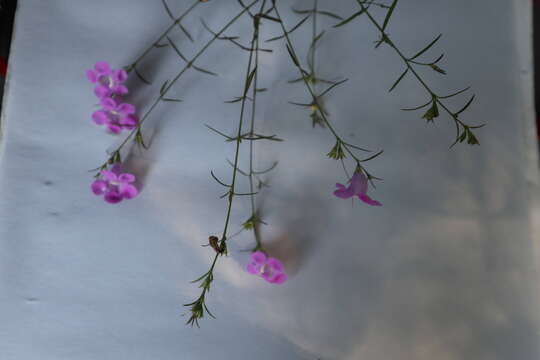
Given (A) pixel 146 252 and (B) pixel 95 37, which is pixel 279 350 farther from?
(B) pixel 95 37

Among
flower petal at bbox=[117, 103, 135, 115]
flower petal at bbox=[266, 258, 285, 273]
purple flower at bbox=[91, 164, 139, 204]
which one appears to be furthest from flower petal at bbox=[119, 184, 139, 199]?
flower petal at bbox=[266, 258, 285, 273]

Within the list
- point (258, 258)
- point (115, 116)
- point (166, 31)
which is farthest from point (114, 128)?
point (258, 258)

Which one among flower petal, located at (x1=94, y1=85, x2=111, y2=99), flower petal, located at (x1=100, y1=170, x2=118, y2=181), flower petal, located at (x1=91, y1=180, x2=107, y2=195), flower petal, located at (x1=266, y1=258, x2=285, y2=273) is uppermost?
flower petal, located at (x1=94, y1=85, x2=111, y2=99)

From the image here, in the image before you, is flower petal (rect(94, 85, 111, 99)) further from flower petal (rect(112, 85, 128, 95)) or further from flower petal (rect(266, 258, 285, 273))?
flower petal (rect(266, 258, 285, 273))

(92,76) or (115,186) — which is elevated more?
(92,76)

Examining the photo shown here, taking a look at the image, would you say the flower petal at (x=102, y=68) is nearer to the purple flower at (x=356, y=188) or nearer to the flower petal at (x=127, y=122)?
the flower petal at (x=127, y=122)

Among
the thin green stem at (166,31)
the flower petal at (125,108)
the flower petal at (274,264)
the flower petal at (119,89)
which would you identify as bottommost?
the flower petal at (274,264)

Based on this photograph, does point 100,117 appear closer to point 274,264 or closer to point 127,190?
point 127,190

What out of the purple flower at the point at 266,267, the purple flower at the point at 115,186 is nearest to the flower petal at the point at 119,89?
the purple flower at the point at 115,186

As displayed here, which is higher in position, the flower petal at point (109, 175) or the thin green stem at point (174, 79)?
the thin green stem at point (174, 79)
